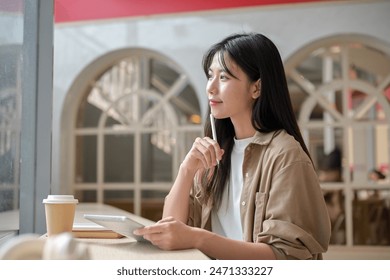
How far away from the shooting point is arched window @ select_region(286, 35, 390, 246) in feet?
9.47

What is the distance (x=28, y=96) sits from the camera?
91 cm

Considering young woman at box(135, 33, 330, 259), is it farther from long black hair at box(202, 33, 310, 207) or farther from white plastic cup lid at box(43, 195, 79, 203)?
white plastic cup lid at box(43, 195, 79, 203)

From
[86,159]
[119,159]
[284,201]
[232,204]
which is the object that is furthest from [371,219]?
[284,201]

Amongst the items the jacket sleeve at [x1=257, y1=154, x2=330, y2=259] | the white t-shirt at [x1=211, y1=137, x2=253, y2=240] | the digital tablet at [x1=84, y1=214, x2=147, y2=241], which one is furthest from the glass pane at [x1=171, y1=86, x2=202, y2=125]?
the digital tablet at [x1=84, y1=214, x2=147, y2=241]

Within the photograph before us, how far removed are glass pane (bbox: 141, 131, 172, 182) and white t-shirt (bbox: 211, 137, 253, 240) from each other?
7.96 ft

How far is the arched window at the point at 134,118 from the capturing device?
3.10 metres

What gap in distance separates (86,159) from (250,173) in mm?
2658

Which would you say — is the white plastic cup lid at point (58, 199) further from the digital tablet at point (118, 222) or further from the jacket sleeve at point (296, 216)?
the jacket sleeve at point (296, 216)

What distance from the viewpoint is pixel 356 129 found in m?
3.18

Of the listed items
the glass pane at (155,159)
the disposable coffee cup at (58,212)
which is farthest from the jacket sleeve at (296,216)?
the glass pane at (155,159)

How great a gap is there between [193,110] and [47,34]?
2296 mm
